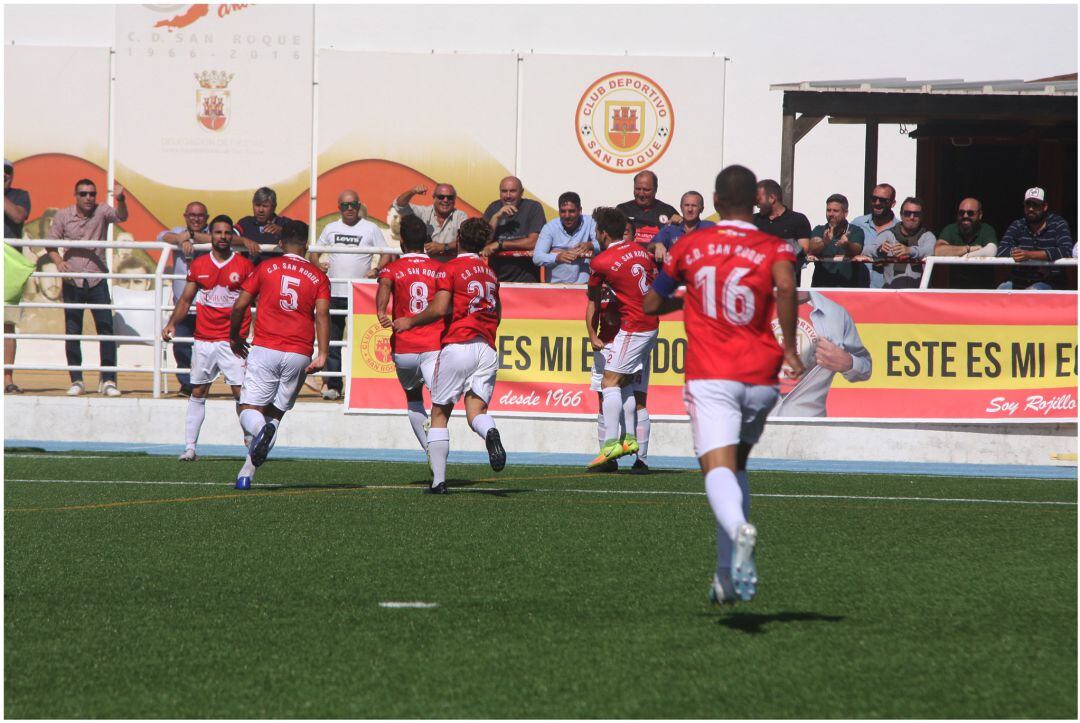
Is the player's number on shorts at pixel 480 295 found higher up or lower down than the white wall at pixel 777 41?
lower down

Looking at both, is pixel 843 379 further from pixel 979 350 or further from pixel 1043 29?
pixel 1043 29

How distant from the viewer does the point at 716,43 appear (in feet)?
67.9

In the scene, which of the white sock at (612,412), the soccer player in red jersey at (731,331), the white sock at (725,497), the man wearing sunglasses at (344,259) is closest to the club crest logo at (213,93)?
the man wearing sunglasses at (344,259)

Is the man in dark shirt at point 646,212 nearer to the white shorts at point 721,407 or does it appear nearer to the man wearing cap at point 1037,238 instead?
the man wearing cap at point 1037,238

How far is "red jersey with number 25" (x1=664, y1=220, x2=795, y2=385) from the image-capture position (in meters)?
6.16

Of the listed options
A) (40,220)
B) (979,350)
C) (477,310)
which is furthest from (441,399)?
(40,220)

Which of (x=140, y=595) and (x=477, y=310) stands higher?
(x=477, y=310)

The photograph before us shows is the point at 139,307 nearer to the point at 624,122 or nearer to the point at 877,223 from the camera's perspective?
the point at 624,122

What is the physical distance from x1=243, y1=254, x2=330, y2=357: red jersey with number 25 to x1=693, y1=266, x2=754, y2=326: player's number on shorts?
18.1 feet

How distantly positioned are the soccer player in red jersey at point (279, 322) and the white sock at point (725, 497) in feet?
18.7

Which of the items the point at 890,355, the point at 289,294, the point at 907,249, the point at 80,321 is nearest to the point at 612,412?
the point at 289,294

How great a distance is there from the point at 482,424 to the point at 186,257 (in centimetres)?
627

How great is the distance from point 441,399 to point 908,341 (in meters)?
6.11

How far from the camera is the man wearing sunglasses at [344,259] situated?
15.9 metres
